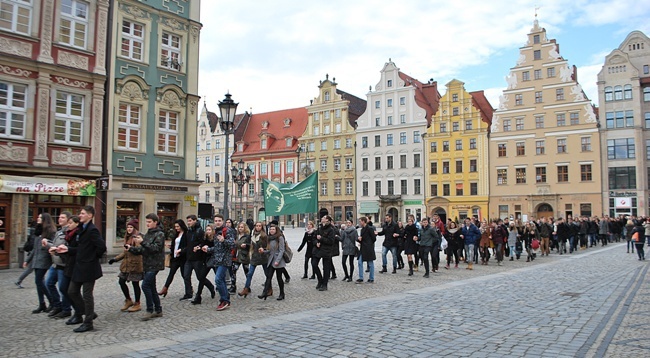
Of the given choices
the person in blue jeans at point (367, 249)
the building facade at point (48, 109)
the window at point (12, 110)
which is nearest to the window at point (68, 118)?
the building facade at point (48, 109)

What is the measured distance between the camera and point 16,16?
17516 mm

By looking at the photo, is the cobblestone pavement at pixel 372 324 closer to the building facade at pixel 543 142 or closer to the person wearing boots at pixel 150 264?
the person wearing boots at pixel 150 264

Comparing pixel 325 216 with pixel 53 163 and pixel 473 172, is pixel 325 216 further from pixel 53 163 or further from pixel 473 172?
pixel 473 172

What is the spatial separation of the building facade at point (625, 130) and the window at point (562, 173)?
3.20 meters

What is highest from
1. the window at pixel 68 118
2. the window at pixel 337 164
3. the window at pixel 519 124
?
the window at pixel 519 124

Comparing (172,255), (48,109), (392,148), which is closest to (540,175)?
(392,148)

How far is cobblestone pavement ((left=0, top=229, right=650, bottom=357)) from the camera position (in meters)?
6.56

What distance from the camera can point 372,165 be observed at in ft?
206

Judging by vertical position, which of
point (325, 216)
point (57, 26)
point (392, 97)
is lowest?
point (325, 216)

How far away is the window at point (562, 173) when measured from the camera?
51328 millimetres

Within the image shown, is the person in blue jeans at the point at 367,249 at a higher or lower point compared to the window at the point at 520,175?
lower

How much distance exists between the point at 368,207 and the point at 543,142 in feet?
68.8

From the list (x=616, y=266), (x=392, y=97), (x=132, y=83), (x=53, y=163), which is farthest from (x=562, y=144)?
(x=53, y=163)

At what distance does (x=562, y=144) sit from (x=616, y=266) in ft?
122
